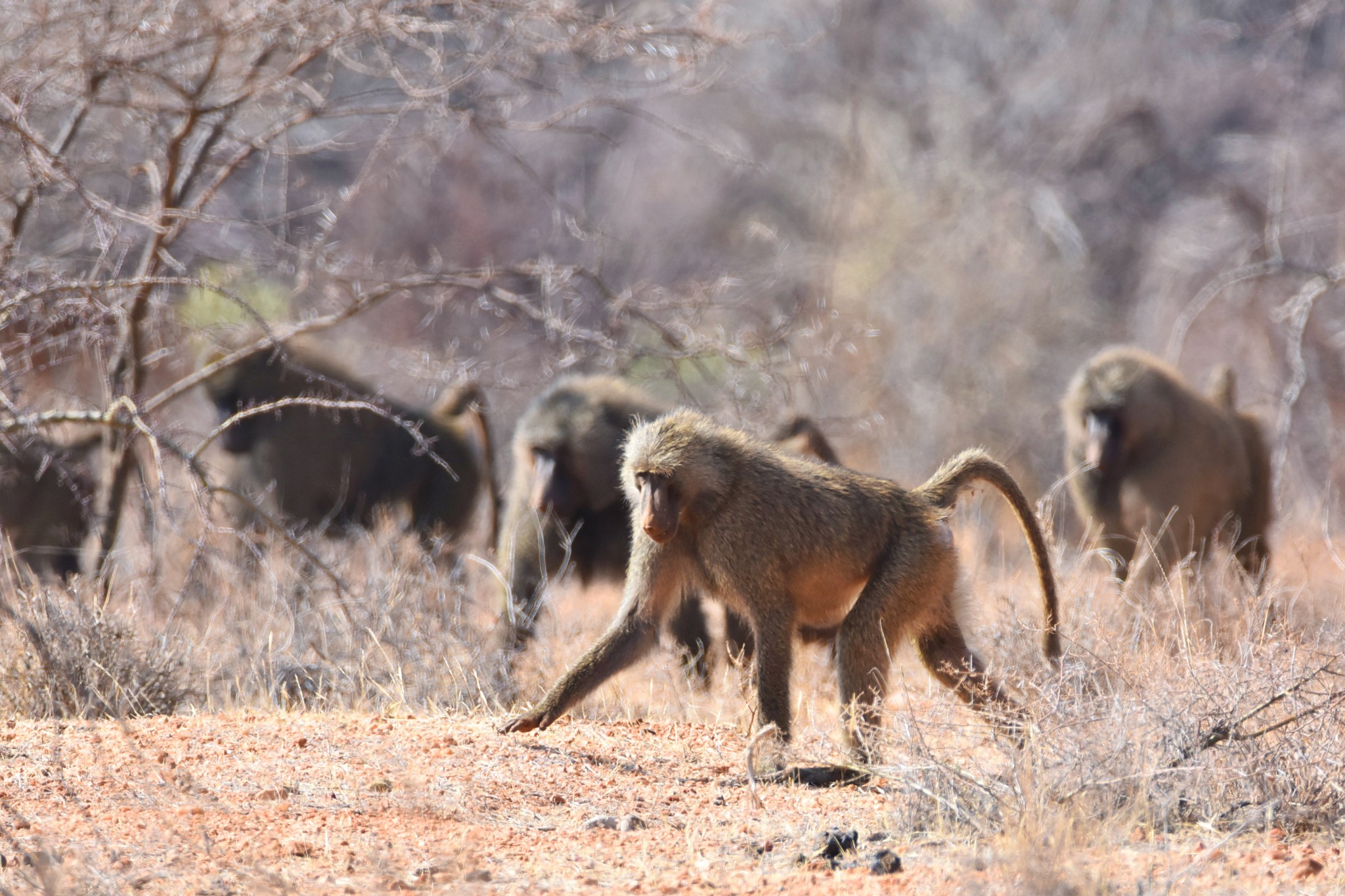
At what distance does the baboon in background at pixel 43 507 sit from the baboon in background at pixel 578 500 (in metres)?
2.11

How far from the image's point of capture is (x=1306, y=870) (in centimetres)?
284

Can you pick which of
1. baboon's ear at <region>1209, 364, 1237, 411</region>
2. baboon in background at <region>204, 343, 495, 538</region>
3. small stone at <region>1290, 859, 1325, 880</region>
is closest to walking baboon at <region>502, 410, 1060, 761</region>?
small stone at <region>1290, 859, 1325, 880</region>

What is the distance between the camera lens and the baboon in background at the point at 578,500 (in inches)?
219

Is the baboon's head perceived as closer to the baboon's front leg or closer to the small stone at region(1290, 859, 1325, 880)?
the baboon's front leg

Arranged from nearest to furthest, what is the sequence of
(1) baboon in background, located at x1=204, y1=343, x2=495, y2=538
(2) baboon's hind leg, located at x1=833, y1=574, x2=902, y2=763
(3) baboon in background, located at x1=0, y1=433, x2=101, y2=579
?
1. (2) baboon's hind leg, located at x1=833, y1=574, x2=902, y2=763
2. (3) baboon in background, located at x1=0, y1=433, x2=101, y2=579
3. (1) baboon in background, located at x1=204, y1=343, x2=495, y2=538

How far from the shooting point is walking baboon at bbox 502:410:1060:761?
423cm

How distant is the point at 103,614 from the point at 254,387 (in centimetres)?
239

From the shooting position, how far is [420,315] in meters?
14.6

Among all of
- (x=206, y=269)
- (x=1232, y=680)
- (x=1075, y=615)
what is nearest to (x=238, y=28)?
(x=206, y=269)

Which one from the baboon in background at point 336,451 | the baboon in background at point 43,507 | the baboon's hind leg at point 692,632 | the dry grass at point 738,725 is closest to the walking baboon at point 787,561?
the dry grass at point 738,725

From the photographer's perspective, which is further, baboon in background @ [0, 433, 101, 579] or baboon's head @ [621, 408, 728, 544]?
baboon in background @ [0, 433, 101, 579]

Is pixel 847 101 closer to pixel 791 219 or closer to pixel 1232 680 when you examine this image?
pixel 791 219

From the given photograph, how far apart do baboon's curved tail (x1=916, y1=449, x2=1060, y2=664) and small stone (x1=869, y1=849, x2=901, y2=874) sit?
4.95 ft

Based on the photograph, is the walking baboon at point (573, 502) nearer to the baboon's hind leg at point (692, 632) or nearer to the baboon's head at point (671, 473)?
the baboon's hind leg at point (692, 632)
